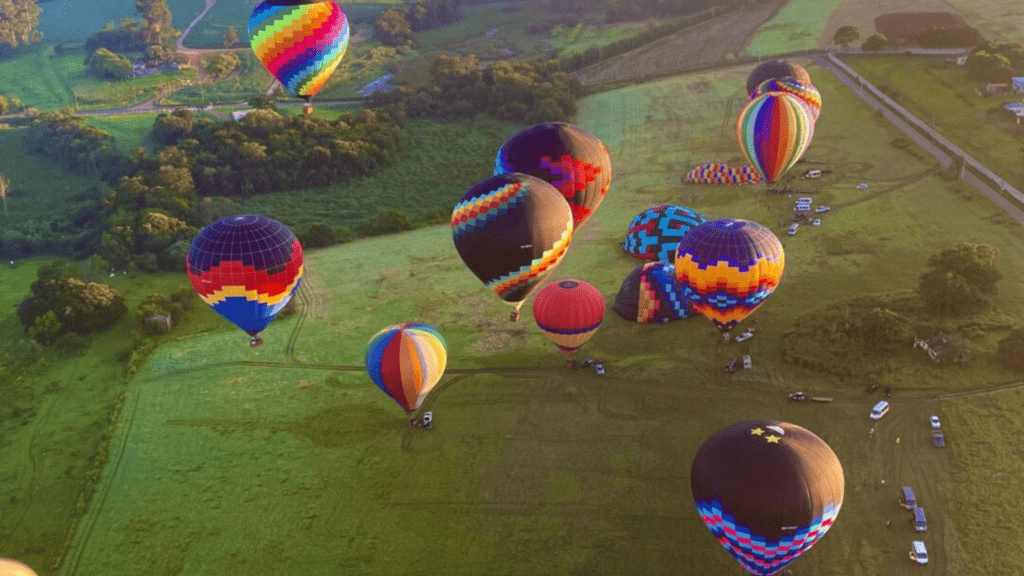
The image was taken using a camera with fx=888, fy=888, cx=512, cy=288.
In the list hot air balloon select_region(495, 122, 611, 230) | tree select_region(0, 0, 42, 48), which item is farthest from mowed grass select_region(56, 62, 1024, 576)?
tree select_region(0, 0, 42, 48)

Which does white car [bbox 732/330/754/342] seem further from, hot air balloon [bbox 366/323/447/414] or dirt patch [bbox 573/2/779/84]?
dirt patch [bbox 573/2/779/84]

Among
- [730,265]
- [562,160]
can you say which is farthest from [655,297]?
[562,160]

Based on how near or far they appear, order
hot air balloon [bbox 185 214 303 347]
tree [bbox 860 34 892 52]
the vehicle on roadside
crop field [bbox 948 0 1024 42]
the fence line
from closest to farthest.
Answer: the vehicle on roadside < hot air balloon [bbox 185 214 303 347] < the fence line < crop field [bbox 948 0 1024 42] < tree [bbox 860 34 892 52]

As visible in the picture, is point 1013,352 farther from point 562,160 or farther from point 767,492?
point 562,160

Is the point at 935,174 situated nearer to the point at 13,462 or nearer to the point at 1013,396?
the point at 1013,396

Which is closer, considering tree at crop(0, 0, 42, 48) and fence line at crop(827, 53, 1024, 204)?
fence line at crop(827, 53, 1024, 204)

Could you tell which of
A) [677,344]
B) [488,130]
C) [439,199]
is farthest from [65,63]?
[677,344]

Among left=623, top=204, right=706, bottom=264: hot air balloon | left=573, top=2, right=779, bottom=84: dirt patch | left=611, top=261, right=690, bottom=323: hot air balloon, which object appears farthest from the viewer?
left=573, top=2, right=779, bottom=84: dirt patch
